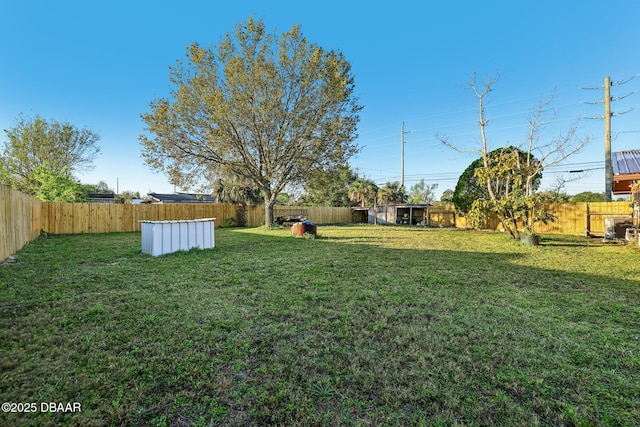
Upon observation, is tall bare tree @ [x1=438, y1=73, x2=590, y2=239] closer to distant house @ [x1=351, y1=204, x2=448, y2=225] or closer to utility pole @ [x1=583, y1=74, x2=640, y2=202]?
utility pole @ [x1=583, y1=74, x2=640, y2=202]

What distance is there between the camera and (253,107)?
13.8m

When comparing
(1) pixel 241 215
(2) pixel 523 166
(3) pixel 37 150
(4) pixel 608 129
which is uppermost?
(3) pixel 37 150

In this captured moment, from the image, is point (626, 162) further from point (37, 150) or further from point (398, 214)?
point (37, 150)

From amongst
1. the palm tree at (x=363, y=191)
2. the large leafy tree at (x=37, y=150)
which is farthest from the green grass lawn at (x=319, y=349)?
the palm tree at (x=363, y=191)

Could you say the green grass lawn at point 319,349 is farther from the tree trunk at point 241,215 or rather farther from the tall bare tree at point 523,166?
the tree trunk at point 241,215

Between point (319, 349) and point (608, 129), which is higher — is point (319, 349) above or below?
below

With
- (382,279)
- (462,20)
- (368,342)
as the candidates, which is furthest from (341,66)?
(368,342)

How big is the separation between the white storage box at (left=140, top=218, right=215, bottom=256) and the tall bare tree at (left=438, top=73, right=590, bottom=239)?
9.73m

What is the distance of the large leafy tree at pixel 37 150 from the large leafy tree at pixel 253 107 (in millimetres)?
7989

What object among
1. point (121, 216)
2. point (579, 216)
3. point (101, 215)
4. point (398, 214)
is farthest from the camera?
point (398, 214)

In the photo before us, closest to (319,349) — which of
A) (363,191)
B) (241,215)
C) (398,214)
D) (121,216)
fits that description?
(121,216)

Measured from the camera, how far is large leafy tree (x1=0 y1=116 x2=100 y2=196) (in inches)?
677

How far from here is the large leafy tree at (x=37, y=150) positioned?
677 inches

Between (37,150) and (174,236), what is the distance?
19.1m
